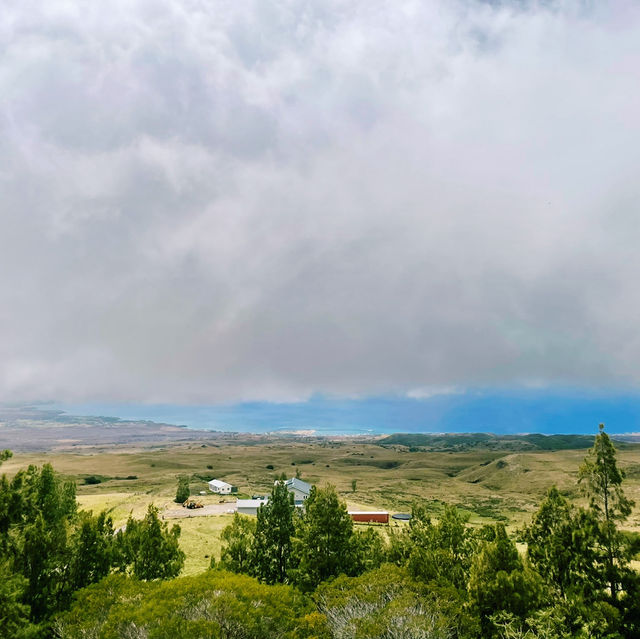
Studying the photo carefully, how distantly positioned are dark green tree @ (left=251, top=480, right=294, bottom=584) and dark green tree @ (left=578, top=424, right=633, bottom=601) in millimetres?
23820

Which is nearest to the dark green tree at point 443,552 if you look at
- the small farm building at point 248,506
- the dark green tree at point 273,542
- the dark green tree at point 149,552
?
the dark green tree at point 273,542

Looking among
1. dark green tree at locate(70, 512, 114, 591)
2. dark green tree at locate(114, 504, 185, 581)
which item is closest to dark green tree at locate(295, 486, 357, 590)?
dark green tree at locate(114, 504, 185, 581)

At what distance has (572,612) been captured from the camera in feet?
76.1

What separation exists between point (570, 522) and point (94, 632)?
27707 mm

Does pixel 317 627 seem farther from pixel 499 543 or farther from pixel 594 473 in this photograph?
pixel 594 473

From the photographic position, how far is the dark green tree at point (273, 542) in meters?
38.1

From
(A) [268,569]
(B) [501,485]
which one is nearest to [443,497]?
(B) [501,485]

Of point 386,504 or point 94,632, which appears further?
point 386,504

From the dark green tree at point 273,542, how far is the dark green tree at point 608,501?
938 inches

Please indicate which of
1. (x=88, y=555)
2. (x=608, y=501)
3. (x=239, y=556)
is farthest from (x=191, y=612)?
(x=608, y=501)

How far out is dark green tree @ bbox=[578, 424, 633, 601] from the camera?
24.5 m

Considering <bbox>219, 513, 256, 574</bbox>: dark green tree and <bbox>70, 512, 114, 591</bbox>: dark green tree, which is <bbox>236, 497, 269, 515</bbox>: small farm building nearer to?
<bbox>219, 513, 256, 574</bbox>: dark green tree

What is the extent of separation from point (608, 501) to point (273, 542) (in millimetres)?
26614

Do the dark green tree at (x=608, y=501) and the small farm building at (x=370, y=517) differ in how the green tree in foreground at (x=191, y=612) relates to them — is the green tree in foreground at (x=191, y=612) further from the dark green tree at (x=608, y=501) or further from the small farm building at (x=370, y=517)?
the small farm building at (x=370, y=517)
